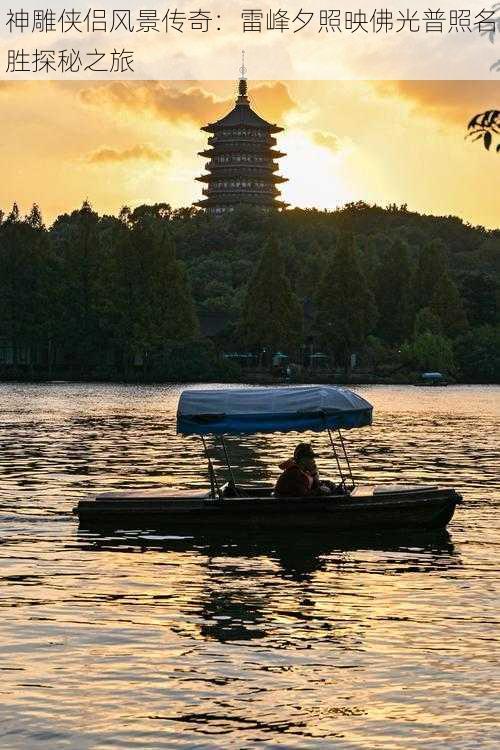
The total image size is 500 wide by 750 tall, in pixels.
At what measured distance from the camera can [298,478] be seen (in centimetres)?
2216

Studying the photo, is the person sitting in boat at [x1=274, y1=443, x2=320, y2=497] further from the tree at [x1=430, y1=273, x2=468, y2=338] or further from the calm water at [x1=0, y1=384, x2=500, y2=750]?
the tree at [x1=430, y1=273, x2=468, y2=338]

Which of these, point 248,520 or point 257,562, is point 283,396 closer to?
point 248,520

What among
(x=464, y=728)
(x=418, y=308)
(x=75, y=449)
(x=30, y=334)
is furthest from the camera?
(x=418, y=308)

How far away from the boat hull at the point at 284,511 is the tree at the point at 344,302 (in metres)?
110

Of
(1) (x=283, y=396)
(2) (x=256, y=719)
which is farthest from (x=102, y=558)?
(2) (x=256, y=719)

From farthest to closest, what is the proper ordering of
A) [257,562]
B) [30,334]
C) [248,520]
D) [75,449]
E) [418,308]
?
[418,308] → [30,334] → [75,449] → [248,520] → [257,562]

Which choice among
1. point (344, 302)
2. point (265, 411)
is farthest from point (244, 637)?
point (344, 302)

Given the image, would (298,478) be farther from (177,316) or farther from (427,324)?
(427,324)

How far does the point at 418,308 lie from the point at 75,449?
103m

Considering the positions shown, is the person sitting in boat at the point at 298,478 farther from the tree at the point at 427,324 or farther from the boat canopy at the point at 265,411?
the tree at the point at 427,324

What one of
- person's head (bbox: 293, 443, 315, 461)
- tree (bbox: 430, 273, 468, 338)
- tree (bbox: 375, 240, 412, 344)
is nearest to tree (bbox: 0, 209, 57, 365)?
tree (bbox: 375, 240, 412, 344)

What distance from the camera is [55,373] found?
133250 mm

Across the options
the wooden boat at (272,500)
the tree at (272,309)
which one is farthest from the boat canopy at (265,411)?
the tree at (272,309)

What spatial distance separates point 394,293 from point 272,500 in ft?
412
